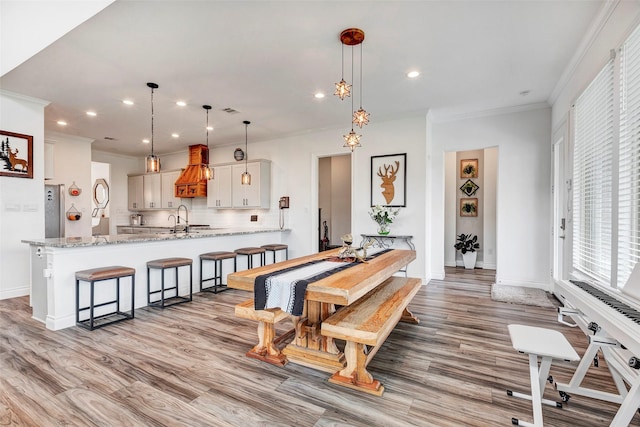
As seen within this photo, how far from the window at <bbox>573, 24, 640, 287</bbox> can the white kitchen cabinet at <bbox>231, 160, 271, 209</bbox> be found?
502 centimetres

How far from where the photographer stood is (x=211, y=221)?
7.69 m

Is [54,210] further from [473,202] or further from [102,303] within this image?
[473,202]

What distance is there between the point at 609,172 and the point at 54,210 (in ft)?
26.3

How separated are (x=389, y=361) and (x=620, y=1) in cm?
315

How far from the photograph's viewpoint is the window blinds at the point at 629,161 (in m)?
2.08

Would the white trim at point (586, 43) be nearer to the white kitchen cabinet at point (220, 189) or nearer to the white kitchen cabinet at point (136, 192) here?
the white kitchen cabinet at point (220, 189)

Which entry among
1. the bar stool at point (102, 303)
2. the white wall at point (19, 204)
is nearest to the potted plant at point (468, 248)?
the bar stool at point (102, 303)

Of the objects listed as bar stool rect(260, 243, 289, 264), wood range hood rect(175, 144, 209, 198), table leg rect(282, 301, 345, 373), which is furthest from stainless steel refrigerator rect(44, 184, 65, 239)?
table leg rect(282, 301, 345, 373)

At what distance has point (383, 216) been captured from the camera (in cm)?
525

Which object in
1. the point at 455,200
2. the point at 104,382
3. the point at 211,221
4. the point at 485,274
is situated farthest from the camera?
the point at 211,221

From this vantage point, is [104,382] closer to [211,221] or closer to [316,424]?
[316,424]

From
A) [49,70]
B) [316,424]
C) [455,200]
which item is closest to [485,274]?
[455,200]

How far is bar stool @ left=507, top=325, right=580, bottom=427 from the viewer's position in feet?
5.35

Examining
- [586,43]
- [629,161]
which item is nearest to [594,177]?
[629,161]
